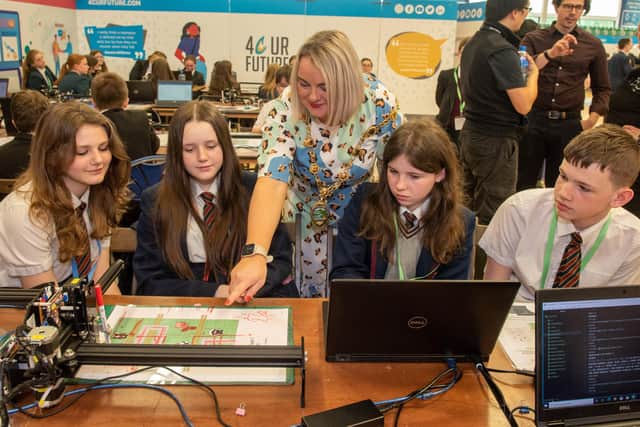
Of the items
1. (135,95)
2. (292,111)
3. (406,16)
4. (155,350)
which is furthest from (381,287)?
(406,16)

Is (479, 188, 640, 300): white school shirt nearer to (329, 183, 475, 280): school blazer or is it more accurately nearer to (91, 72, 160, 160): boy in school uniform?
(329, 183, 475, 280): school blazer

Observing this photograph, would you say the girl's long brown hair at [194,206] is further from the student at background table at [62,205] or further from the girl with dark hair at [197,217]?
the student at background table at [62,205]

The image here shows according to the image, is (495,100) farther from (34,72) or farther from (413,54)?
(413,54)

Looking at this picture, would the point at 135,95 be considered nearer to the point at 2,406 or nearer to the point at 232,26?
the point at 232,26

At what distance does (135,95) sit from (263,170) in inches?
225

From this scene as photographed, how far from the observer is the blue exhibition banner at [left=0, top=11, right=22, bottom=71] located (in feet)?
22.9

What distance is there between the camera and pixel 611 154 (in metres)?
1.56

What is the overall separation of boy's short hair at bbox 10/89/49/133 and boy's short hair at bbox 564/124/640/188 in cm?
286

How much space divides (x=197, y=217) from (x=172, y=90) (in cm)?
514

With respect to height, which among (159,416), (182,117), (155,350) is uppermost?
(182,117)

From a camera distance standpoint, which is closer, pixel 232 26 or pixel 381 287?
pixel 381 287

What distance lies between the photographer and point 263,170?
185 cm

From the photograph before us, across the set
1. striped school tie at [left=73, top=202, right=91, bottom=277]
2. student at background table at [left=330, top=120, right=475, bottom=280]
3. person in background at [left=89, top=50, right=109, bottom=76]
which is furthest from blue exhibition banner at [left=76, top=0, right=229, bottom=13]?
student at background table at [left=330, top=120, right=475, bottom=280]


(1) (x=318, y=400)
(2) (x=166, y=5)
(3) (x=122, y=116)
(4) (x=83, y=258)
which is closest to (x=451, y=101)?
(3) (x=122, y=116)
